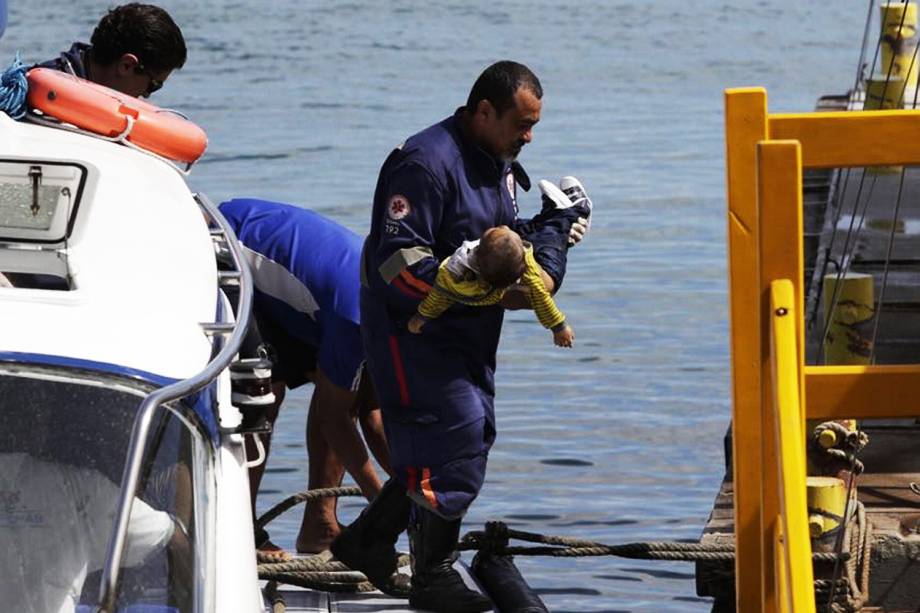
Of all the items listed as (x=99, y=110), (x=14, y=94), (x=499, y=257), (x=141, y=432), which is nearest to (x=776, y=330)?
(x=499, y=257)

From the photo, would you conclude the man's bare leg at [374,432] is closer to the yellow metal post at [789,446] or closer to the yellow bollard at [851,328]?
the yellow bollard at [851,328]

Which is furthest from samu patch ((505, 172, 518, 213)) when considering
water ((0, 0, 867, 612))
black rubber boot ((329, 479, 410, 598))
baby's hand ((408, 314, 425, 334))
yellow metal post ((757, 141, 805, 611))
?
water ((0, 0, 867, 612))

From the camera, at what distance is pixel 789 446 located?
192 inches

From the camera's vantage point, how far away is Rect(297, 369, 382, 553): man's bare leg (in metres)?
7.30

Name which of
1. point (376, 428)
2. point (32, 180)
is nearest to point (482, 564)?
point (376, 428)

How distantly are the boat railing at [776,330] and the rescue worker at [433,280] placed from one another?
0.78 meters

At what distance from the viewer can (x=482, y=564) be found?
7070 millimetres

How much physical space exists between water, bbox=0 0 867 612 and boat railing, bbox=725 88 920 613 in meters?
4.84

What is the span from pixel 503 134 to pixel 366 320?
2.43 ft

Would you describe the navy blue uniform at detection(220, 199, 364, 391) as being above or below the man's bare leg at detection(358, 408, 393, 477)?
above

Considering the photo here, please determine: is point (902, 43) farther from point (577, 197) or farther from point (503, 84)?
point (503, 84)

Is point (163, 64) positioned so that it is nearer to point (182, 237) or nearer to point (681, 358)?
point (182, 237)

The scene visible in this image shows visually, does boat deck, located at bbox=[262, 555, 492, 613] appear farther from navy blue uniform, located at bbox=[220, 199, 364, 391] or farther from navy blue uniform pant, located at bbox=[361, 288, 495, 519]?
navy blue uniform, located at bbox=[220, 199, 364, 391]

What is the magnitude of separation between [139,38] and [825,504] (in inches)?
107
